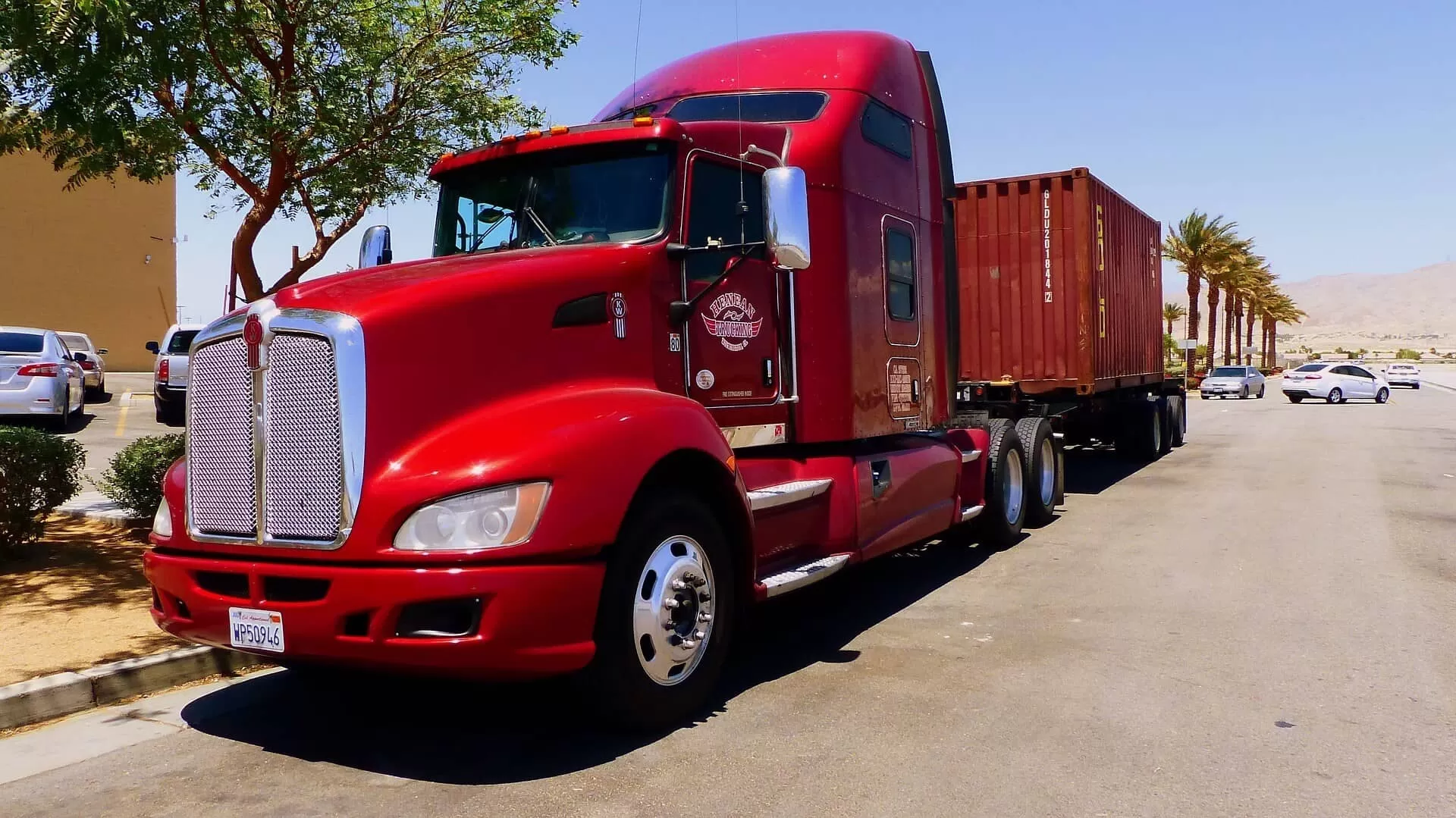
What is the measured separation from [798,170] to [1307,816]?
3298 millimetres

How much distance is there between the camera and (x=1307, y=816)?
3730 millimetres

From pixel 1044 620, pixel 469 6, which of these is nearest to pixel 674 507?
pixel 1044 620

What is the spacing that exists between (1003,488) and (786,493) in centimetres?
422

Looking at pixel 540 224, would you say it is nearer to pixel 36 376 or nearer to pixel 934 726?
Result: pixel 934 726

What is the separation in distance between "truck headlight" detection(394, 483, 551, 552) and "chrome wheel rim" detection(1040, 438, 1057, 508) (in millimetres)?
7573

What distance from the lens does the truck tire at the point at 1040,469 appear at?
33.8 ft

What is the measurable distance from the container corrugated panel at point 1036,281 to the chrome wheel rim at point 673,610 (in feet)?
25.7

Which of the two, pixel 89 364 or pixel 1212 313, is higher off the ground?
pixel 1212 313

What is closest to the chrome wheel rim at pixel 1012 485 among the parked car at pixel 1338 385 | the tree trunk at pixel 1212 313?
the parked car at pixel 1338 385

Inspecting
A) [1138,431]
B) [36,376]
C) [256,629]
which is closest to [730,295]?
[256,629]

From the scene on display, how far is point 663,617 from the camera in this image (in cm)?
463

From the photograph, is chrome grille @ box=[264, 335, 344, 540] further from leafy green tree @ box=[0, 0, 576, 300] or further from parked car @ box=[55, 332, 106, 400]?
parked car @ box=[55, 332, 106, 400]

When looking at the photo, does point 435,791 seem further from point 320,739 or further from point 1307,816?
point 1307,816

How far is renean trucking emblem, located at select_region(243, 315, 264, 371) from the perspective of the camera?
434 centimetres
